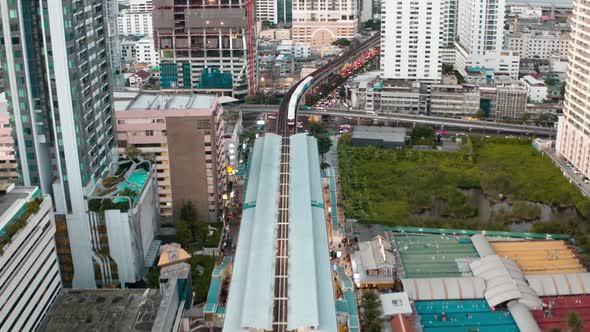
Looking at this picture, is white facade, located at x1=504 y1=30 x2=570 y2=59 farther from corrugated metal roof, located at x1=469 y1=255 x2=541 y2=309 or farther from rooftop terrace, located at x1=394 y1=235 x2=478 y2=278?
corrugated metal roof, located at x1=469 y1=255 x2=541 y2=309

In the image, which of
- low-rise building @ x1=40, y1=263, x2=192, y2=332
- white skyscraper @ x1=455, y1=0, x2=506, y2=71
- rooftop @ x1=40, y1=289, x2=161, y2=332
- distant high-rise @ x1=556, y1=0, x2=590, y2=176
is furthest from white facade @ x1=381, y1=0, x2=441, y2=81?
rooftop @ x1=40, y1=289, x2=161, y2=332

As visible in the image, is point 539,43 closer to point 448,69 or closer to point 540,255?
point 448,69

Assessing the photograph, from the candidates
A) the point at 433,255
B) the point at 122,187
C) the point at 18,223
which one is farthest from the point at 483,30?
the point at 18,223

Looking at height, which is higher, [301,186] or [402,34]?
[402,34]

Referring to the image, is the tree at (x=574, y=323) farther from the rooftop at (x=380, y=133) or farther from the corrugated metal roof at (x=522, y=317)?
the rooftop at (x=380, y=133)

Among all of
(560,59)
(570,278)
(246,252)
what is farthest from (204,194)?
(560,59)

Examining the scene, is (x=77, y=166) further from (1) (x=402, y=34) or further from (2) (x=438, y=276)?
→ (1) (x=402, y=34)
